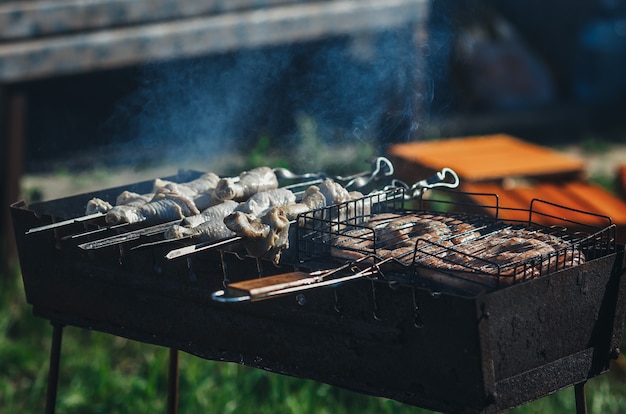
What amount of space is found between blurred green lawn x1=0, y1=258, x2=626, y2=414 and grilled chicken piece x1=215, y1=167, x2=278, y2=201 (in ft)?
5.96

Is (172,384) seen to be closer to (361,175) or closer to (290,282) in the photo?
(361,175)

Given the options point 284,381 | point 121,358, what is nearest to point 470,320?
point 284,381

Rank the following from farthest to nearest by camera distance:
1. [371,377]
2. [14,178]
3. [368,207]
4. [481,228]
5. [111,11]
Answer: [111,11], [14,178], [368,207], [481,228], [371,377]

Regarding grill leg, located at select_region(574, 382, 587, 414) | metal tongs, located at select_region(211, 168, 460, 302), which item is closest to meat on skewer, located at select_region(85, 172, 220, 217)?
metal tongs, located at select_region(211, 168, 460, 302)

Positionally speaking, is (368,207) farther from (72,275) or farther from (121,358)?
(121,358)

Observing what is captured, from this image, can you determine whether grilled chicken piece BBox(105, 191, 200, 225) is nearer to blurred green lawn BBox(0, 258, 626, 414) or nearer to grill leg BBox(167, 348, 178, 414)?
grill leg BBox(167, 348, 178, 414)

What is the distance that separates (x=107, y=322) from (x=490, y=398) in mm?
1779

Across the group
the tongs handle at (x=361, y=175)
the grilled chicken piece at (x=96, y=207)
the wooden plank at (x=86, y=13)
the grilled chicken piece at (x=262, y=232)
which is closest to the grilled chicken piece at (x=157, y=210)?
the grilled chicken piece at (x=96, y=207)

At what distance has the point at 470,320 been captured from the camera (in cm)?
284

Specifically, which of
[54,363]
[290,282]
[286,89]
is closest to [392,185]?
[290,282]

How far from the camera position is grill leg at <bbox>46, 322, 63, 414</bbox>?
13.7ft

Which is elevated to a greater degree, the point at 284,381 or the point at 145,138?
the point at 145,138

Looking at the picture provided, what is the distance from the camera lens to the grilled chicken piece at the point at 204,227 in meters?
3.48

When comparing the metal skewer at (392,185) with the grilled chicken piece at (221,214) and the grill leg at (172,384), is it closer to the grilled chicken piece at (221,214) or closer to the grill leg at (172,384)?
the grilled chicken piece at (221,214)
